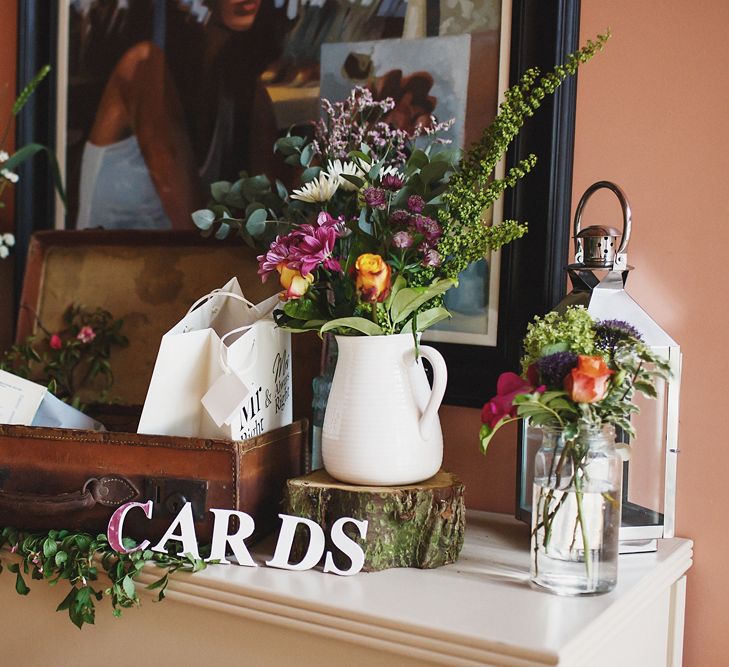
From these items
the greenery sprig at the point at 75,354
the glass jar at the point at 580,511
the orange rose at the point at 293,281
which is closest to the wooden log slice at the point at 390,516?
the glass jar at the point at 580,511

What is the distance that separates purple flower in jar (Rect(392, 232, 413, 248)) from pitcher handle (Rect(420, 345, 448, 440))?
13 centimetres

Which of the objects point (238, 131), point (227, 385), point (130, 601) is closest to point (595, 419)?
point (227, 385)

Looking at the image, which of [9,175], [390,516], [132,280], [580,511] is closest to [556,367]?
[580,511]

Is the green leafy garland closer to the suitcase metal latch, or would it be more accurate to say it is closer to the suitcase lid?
the suitcase metal latch

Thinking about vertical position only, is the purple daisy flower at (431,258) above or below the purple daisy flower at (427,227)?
below

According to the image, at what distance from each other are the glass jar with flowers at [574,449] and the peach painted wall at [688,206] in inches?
10.4

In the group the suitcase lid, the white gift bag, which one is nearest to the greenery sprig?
the suitcase lid

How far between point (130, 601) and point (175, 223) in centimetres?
79

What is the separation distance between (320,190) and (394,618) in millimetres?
563

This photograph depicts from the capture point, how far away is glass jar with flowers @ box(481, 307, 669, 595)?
3.08 ft

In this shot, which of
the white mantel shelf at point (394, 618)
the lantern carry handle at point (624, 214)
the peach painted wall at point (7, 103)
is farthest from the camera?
the peach painted wall at point (7, 103)

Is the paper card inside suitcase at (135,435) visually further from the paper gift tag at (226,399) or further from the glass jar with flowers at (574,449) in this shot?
the glass jar with flowers at (574,449)

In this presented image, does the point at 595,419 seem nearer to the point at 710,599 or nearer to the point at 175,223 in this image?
the point at 710,599

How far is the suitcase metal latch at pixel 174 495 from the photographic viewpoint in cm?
108
